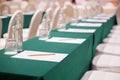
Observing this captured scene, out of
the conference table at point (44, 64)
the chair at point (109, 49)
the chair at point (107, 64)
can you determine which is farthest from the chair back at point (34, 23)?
the conference table at point (44, 64)

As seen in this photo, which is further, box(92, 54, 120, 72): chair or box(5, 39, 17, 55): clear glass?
box(92, 54, 120, 72): chair

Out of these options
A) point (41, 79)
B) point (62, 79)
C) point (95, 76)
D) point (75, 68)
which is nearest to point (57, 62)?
point (62, 79)

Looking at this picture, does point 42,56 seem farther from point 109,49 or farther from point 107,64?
point 109,49

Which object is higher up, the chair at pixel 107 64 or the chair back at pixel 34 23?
the chair back at pixel 34 23

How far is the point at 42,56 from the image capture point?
1576mm

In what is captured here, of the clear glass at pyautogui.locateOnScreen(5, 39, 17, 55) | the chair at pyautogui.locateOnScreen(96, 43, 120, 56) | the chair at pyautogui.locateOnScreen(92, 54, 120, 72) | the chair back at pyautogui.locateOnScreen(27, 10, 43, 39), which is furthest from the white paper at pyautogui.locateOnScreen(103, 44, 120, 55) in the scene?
the clear glass at pyautogui.locateOnScreen(5, 39, 17, 55)

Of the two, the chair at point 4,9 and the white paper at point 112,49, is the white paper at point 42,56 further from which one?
the chair at point 4,9

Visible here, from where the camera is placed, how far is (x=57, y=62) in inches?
56.8

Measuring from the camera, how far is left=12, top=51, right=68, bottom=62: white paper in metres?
1.51

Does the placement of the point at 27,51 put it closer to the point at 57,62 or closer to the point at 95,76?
the point at 57,62

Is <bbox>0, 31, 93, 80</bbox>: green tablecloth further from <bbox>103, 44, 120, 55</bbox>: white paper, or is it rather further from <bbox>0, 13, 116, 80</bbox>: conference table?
<bbox>103, 44, 120, 55</bbox>: white paper

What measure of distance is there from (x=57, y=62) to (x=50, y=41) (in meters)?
0.68

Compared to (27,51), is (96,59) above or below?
below

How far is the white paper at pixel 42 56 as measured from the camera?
1.51 m
